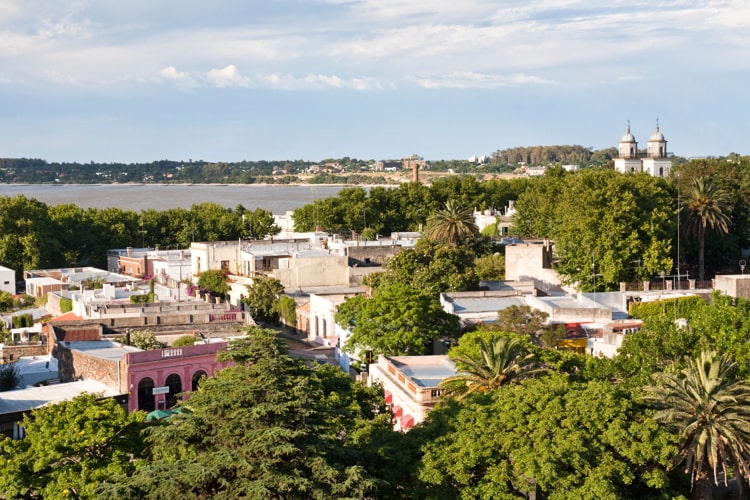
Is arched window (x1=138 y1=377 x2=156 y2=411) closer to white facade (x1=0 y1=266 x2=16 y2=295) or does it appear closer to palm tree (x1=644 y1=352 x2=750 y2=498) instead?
palm tree (x1=644 y1=352 x2=750 y2=498)

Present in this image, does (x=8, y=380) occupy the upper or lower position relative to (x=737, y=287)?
lower

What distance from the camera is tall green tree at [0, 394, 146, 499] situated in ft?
62.5

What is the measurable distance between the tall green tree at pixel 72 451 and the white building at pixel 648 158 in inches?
3108

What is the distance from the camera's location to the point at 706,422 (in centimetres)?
2127

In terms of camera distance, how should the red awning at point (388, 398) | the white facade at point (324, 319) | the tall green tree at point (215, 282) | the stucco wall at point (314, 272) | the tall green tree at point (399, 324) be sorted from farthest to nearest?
the tall green tree at point (215, 282) < the stucco wall at point (314, 272) < the white facade at point (324, 319) < the tall green tree at point (399, 324) < the red awning at point (388, 398)

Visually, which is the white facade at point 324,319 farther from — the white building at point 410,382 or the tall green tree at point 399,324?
the white building at point 410,382

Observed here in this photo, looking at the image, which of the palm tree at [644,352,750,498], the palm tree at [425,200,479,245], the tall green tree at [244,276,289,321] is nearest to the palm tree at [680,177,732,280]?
the palm tree at [425,200,479,245]

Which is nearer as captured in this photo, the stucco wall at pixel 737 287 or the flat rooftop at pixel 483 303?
the stucco wall at pixel 737 287

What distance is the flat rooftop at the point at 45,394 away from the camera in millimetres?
27969

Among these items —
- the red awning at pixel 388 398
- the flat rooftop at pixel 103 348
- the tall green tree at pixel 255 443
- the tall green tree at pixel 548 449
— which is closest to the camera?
the tall green tree at pixel 255 443

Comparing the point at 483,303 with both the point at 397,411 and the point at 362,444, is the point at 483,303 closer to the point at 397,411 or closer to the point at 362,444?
the point at 397,411

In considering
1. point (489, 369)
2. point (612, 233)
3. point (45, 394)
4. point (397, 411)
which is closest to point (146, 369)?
point (45, 394)

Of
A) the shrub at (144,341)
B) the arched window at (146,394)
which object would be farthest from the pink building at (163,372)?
the shrub at (144,341)

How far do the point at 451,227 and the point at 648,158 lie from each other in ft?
141
